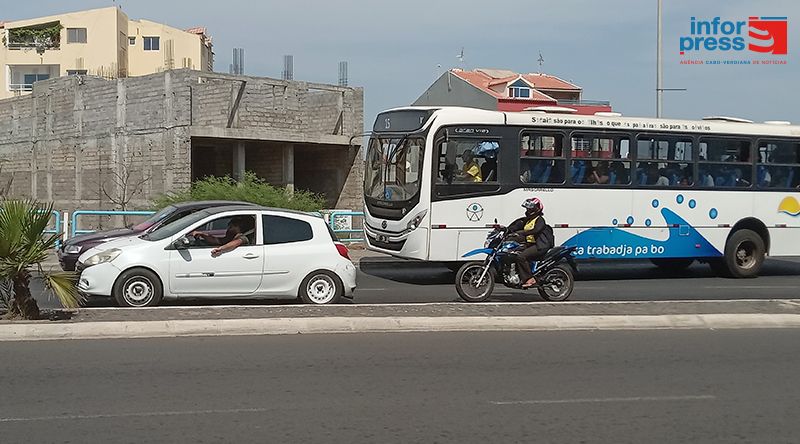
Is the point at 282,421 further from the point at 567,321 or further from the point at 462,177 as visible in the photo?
the point at 462,177

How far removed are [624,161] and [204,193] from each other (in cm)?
1508

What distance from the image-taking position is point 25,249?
9.63 meters

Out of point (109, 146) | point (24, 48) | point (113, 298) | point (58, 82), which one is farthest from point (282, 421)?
point (24, 48)

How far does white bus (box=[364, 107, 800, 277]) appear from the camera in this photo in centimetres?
1620

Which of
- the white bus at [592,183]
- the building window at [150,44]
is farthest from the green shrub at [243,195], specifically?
the building window at [150,44]

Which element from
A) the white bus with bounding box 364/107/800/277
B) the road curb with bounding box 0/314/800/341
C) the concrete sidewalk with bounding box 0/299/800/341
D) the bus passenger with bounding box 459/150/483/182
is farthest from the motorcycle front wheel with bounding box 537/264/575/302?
the bus passenger with bounding box 459/150/483/182

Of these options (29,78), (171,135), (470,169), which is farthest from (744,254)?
(29,78)

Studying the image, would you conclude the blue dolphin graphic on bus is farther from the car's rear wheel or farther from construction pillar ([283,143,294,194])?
construction pillar ([283,143,294,194])

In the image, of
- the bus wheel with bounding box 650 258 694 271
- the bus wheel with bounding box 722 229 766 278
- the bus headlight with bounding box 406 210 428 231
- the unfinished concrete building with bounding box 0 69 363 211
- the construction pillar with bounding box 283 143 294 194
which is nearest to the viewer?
the bus headlight with bounding box 406 210 428 231

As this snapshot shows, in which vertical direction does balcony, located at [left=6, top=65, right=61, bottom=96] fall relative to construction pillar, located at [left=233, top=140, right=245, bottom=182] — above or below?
above

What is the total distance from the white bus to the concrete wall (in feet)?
132

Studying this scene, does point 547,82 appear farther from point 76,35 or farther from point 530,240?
point 530,240

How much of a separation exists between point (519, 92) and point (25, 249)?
54956 millimetres

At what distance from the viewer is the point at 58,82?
3684 cm
